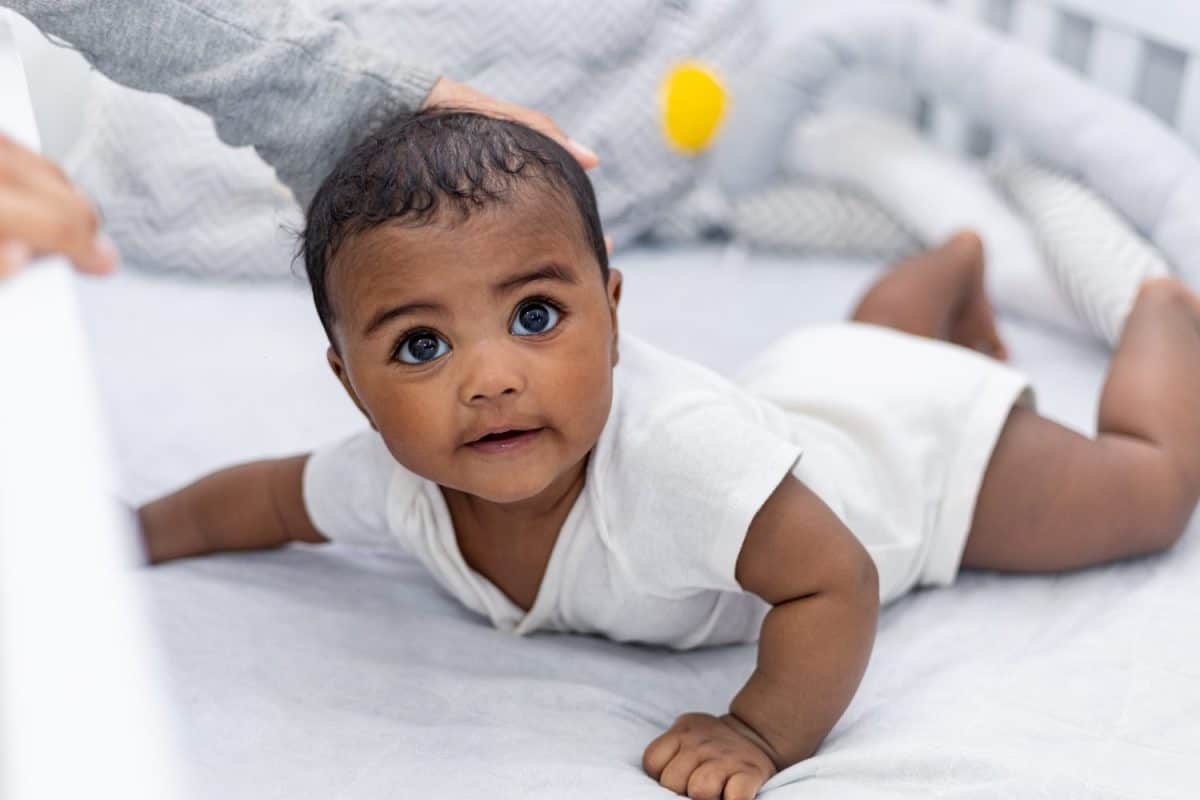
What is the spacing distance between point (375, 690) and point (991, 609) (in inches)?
15.7

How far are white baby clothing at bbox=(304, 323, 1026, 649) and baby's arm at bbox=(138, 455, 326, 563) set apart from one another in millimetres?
28

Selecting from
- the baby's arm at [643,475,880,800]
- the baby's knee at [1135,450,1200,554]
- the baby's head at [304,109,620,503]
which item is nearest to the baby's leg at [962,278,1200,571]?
the baby's knee at [1135,450,1200,554]

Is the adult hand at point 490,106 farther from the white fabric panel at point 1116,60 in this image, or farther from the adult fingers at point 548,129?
the white fabric panel at point 1116,60

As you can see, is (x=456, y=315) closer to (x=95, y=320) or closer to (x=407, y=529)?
(x=407, y=529)

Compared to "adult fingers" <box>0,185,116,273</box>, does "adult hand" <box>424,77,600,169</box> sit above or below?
below

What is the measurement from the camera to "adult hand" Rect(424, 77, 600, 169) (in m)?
0.84

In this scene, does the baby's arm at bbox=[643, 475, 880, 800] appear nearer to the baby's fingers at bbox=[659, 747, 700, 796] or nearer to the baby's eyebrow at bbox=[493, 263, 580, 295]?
the baby's fingers at bbox=[659, 747, 700, 796]

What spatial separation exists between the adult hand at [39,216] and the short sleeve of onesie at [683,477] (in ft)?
1.20

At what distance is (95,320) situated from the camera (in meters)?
1.01

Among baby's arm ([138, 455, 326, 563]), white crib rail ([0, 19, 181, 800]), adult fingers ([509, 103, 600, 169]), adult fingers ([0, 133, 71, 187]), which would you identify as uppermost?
adult fingers ([0, 133, 71, 187])

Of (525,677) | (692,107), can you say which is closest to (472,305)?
(525,677)

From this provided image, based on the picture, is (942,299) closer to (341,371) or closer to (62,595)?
(341,371)

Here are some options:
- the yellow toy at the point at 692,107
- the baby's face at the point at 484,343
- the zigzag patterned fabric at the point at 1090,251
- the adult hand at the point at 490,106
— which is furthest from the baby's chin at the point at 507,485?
the yellow toy at the point at 692,107

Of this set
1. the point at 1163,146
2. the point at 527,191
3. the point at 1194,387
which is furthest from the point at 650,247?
the point at 527,191
